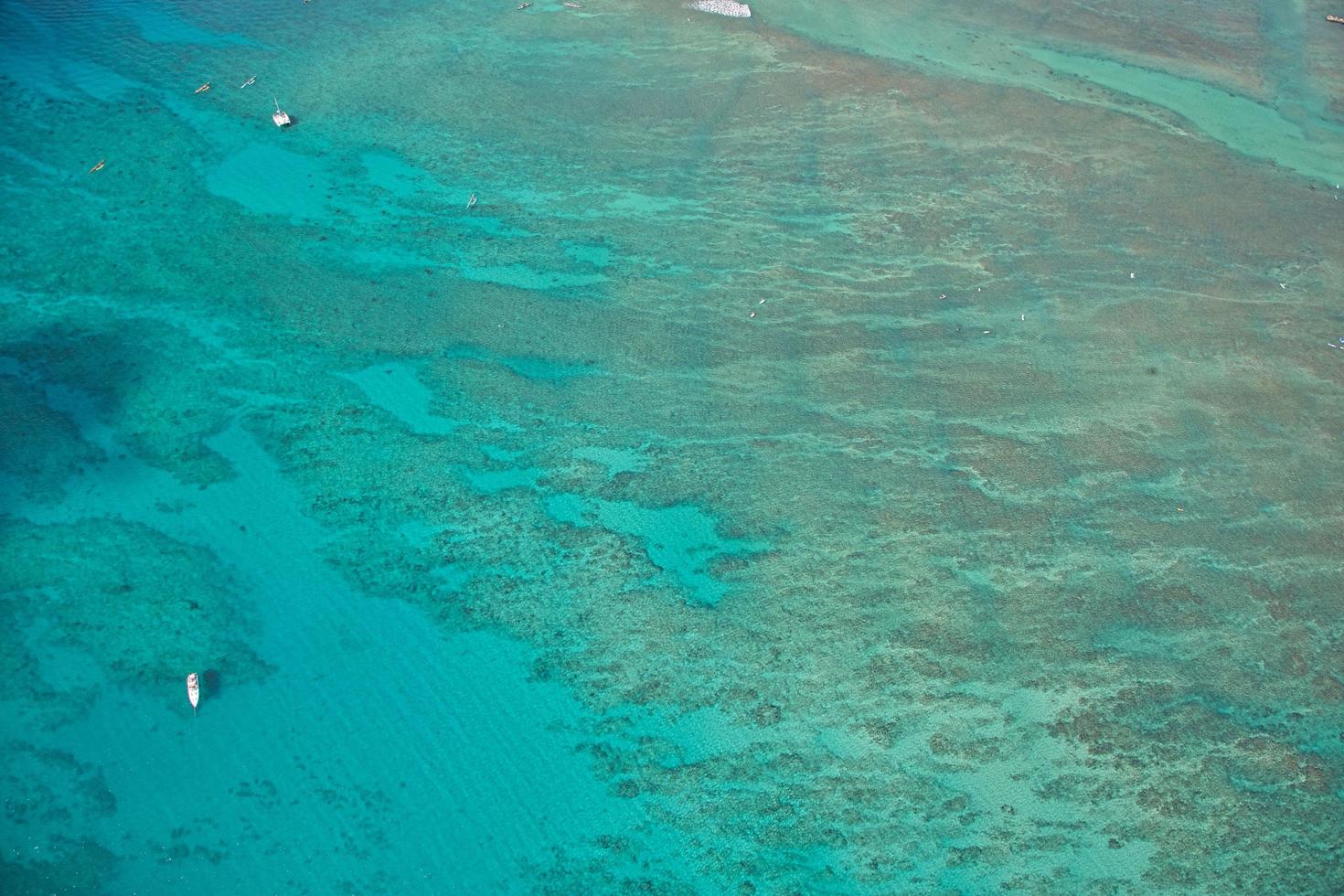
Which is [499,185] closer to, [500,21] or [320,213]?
[320,213]

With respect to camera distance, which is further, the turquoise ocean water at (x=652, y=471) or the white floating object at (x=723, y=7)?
the white floating object at (x=723, y=7)

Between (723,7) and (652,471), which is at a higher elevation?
(723,7)

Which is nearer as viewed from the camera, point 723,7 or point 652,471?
point 652,471

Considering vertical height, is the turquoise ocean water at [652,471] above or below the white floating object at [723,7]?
below

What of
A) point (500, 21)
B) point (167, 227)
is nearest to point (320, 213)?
point (167, 227)
